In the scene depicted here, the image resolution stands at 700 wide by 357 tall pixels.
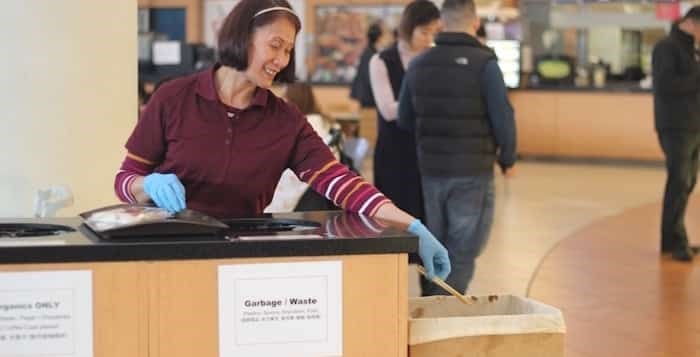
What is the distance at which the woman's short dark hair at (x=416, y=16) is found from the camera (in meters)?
5.79

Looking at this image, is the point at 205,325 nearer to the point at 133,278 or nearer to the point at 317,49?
the point at 133,278

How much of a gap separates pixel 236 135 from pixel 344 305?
70cm

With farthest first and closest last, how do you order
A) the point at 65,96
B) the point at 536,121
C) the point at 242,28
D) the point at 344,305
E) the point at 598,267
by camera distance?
1. the point at 536,121
2. the point at 598,267
3. the point at 65,96
4. the point at 242,28
5. the point at 344,305

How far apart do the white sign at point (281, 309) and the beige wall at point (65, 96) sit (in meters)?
1.75

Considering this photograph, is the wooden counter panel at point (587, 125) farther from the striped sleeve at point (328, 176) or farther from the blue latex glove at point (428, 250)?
the blue latex glove at point (428, 250)

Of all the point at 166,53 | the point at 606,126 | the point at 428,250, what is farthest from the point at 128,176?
the point at 606,126

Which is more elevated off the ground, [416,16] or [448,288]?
[416,16]

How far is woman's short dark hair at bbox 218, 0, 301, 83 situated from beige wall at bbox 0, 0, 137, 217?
121 centimetres

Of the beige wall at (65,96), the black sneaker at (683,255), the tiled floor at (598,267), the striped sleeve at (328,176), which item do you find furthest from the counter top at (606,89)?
the striped sleeve at (328,176)

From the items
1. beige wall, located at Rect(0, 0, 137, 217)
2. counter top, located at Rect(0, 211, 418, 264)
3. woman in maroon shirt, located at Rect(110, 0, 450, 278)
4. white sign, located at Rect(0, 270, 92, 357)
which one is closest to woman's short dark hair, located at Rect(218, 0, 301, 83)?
woman in maroon shirt, located at Rect(110, 0, 450, 278)

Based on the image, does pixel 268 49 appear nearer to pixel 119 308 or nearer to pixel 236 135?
pixel 236 135

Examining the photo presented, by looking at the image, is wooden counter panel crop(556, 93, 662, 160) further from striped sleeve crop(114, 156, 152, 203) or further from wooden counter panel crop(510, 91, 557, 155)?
striped sleeve crop(114, 156, 152, 203)

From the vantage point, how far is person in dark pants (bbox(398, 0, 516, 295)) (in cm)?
523

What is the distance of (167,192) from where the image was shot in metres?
2.67
